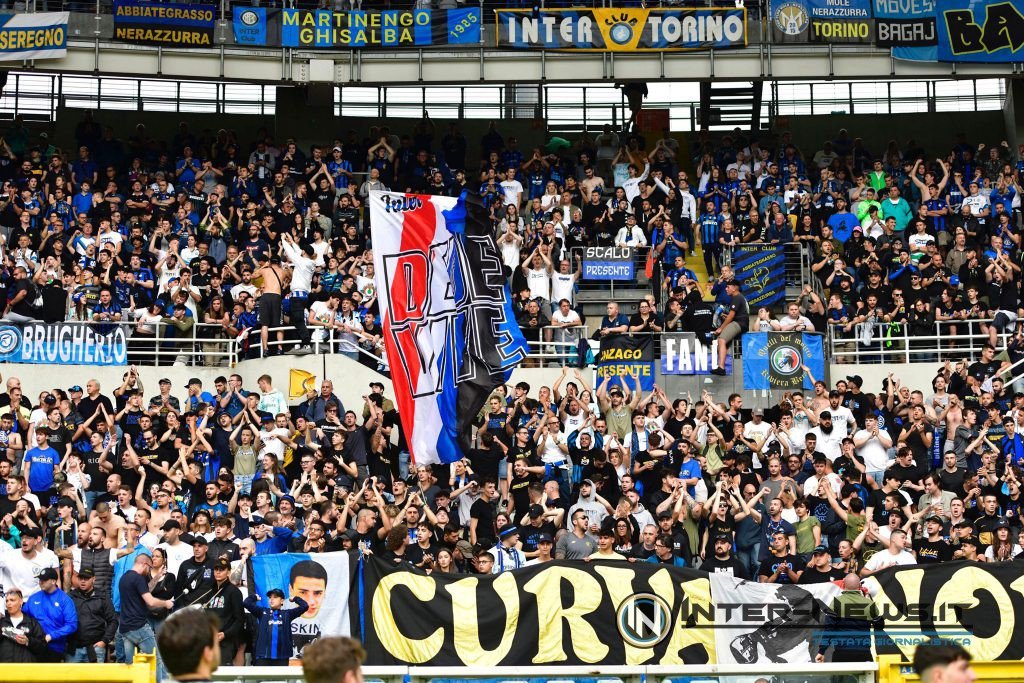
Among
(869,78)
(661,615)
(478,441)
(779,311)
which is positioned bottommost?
(661,615)

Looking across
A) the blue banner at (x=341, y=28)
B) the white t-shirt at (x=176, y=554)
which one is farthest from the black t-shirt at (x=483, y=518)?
the blue banner at (x=341, y=28)

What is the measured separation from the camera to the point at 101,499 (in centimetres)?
1908

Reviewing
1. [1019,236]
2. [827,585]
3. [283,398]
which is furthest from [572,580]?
[1019,236]

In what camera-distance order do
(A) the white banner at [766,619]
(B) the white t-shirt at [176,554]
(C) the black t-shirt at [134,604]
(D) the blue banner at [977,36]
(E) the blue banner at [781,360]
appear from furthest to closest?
(D) the blue banner at [977,36], (E) the blue banner at [781,360], (B) the white t-shirt at [176,554], (C) the black t-shirt at [134,604], (A) the white banner at [766,619]

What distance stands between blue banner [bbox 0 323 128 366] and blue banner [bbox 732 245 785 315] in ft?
34.2

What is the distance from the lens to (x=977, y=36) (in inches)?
1247

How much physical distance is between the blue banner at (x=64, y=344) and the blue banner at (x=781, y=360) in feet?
32.6

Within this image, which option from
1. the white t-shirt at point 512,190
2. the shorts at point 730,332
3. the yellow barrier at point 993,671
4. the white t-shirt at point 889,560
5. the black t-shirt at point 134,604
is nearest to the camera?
the yellow barrier at point 993,671

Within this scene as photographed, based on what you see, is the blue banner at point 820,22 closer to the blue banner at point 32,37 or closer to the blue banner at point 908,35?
the blue banner at point 908,35

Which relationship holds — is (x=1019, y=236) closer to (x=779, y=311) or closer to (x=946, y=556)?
(x=779, y=311)

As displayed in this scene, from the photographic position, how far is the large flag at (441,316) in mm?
17250

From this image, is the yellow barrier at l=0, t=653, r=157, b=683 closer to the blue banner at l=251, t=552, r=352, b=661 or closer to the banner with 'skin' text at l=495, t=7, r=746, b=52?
the blue banner at l=251, t=552, r=352, b=661

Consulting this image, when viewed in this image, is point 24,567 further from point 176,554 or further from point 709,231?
point 709,231

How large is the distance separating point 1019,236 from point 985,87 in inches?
365
